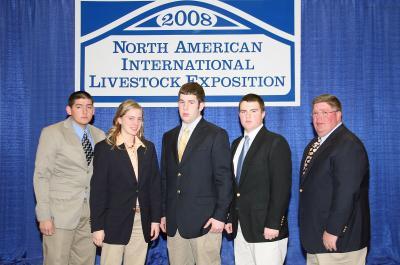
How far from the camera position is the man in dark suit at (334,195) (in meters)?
2.97

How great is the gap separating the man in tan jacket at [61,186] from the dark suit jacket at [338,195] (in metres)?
1.71

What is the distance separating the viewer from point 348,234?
9.96ft

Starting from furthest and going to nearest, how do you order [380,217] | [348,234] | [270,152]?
1. [380,217]
2. [270,152]
3. [348,234]

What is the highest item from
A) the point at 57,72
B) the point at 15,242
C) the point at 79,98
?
the point at 57,72

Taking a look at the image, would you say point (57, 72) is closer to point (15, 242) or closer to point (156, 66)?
point (156, 66)

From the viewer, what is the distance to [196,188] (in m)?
3.27

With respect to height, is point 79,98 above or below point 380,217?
above

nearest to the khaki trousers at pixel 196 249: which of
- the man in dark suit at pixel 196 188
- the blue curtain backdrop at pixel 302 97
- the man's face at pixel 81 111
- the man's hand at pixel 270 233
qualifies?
the man in dark suit at pixel 196 188

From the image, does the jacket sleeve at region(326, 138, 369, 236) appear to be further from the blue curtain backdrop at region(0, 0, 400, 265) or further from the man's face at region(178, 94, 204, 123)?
the blue curtain backdrop at region(0, 0, 400, 265)

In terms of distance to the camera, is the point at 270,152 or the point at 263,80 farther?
the point at 263,80

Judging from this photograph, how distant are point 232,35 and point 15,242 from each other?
10.9ft

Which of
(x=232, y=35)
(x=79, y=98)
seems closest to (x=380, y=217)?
(x=232, y=35)

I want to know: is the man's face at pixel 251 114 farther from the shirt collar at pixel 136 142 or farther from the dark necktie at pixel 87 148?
the dark necktie at pixel 87 148

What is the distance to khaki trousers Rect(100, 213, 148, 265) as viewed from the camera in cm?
318
